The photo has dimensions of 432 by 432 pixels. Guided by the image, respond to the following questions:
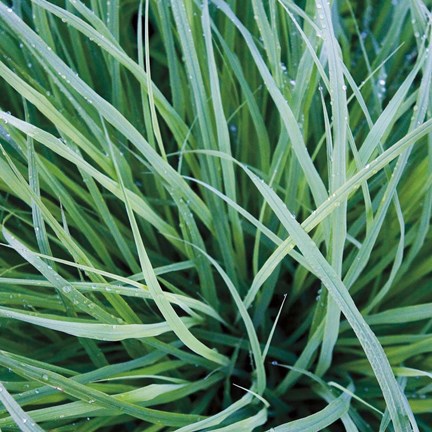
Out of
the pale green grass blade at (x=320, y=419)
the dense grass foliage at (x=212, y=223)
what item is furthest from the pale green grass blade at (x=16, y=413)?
the pale green grass blade at (x=320, y=419)

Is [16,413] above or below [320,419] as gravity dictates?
above

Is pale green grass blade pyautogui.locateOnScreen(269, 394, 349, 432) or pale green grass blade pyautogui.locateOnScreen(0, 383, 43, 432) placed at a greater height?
pale green grass blade pyautogui.locateOnScreen(0, 383, 43, 432)

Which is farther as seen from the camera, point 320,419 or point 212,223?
point 212,223

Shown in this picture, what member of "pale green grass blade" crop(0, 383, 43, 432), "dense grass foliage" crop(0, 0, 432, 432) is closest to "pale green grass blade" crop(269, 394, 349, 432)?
"dense grass foliage" crop(0, 0, 432, 432)

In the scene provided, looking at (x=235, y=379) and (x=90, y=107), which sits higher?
(x=90, y=107)

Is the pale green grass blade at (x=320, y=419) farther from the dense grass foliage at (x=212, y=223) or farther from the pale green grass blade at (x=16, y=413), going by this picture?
the pale green grass blade at (x=16, y=413)

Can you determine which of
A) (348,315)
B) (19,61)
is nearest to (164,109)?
(19,61)

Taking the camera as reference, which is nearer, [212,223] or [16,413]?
[16,413]

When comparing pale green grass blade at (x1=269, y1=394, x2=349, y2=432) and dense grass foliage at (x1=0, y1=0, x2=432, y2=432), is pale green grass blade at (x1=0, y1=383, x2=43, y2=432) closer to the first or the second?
A: dense grass foliage at (x1=0, y1=0, x2=432, y2=432)

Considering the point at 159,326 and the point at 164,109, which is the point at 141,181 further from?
the point at 159,326
